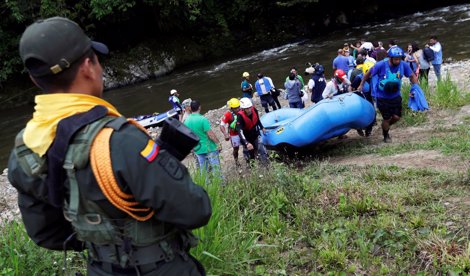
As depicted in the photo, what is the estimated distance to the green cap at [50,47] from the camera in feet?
4.97

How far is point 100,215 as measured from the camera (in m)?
1.59

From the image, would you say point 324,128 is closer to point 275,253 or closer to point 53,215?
point 275,253

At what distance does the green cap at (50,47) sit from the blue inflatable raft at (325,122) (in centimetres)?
609

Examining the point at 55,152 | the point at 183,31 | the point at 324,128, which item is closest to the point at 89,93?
the point at 55,152

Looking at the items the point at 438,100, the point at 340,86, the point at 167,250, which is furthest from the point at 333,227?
the point at 438,100

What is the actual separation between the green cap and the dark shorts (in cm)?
623

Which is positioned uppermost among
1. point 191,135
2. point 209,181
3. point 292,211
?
point 191,135

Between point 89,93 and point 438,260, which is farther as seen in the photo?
point 438,260

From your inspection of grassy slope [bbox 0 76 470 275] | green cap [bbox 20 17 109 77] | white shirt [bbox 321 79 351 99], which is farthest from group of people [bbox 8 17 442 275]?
white shirt [bbox 321 79 351 99]

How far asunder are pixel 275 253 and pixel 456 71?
41.6ft

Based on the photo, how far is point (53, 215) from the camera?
5.99 ft

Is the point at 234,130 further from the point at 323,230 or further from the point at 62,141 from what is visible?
the point at 62,141

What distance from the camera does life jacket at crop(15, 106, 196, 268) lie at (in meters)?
1.50

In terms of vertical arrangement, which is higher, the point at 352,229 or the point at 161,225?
the point at 161,225
